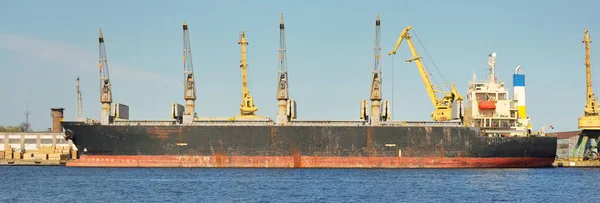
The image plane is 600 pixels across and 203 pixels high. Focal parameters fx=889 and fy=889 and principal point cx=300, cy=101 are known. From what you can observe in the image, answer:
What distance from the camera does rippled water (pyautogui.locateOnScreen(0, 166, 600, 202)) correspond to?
5059cm

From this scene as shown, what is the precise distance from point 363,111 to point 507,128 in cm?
1338

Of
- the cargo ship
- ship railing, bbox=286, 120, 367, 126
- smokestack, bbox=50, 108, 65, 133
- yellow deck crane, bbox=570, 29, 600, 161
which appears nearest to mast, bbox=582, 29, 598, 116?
yellow deck crane, bbox=570, 29, 600, 161

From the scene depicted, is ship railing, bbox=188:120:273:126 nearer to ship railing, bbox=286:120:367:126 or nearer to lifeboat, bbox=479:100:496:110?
ship railing, bbox=286:120:367:126

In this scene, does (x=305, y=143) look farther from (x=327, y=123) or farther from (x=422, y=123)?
(x=422, y=123)

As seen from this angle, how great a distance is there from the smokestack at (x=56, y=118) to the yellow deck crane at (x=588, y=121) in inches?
2494

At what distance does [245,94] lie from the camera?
291 ft

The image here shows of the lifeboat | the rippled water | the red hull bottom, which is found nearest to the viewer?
the rippled water

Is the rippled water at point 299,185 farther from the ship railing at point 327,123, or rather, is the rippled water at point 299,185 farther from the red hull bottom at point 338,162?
the ship railing at point 327,123

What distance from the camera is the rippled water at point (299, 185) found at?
166 ft

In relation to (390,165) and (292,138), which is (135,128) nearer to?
(292,138)

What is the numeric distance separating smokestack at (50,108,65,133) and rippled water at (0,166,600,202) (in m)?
37.6

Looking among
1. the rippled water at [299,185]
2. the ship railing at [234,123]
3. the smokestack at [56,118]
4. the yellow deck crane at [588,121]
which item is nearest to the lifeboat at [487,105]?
the rippled water at [299,185]

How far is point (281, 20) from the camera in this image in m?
85.6

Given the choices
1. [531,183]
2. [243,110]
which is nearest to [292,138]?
[243,110]
